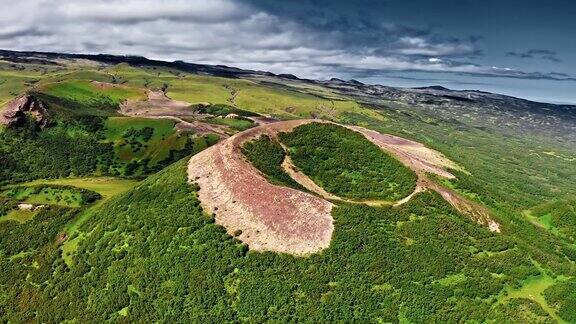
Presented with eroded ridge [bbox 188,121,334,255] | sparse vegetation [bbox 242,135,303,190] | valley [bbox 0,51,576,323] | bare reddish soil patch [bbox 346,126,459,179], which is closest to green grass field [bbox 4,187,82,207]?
valley [bbox 0,51,576,323]

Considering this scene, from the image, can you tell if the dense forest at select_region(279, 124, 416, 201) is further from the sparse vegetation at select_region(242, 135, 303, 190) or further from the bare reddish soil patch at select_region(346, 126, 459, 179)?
the sparse vegetation at select_region(242, 135, 303, 190)

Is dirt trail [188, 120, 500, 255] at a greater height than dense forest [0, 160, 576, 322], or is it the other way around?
dirt trail [188, 120, 500, 255]

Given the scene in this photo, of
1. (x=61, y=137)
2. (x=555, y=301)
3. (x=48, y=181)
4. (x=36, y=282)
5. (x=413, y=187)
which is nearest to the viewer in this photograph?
(x=555, y=301)

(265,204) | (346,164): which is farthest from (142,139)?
(265,204)

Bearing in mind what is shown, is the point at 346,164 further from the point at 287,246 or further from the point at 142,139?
the point at 142,139

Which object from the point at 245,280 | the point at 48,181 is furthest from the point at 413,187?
the point at 48,181

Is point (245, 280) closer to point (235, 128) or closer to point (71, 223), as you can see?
point (71, 223)

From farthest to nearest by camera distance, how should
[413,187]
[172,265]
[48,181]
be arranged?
1. [48,181]
2. [413,187]
3. [172,265]
